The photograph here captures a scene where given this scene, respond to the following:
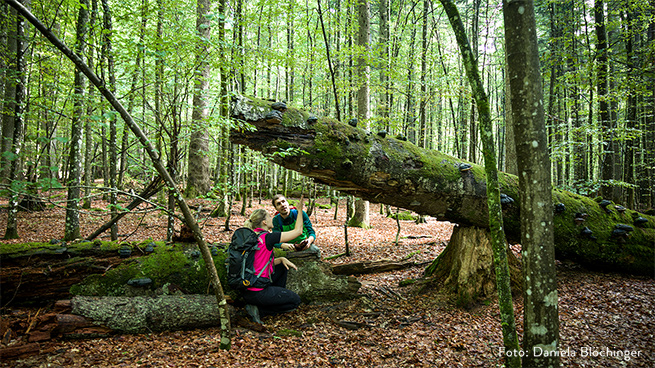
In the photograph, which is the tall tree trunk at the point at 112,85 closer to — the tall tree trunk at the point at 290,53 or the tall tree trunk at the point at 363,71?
the tall tree trunk at the point at 290,53

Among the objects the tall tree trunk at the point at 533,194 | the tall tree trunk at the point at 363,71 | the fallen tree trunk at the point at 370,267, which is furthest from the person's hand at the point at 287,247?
the tall tree trunk at the point at 363,71

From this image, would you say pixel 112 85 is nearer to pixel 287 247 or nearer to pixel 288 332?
pixel 287 247

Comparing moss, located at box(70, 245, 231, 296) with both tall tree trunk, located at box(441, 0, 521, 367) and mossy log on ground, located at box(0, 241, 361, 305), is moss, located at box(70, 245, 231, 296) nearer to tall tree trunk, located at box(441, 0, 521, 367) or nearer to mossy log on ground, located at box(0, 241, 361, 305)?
mossy log on ground, located at box(0, 241, 361, 305)

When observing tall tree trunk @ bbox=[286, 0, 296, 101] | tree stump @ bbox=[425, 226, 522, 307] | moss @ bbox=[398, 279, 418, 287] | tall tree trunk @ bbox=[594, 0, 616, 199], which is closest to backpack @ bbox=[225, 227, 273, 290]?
moss @ bbox=[398, 279, 418, 287]

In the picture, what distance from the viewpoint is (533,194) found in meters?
2.15

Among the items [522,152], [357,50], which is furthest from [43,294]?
[357,50]

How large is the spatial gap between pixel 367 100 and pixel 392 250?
5306 millimetres

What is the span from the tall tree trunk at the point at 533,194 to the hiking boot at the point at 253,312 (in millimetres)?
3229

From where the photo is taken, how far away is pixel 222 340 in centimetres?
338

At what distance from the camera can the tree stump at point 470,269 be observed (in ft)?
15.4

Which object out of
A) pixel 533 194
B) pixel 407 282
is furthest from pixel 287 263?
pixel 533 194

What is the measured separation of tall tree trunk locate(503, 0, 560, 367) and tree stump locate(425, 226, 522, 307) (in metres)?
2.65

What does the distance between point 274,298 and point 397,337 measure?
5.79 feet

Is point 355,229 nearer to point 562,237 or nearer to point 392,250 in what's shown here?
point 392,250
